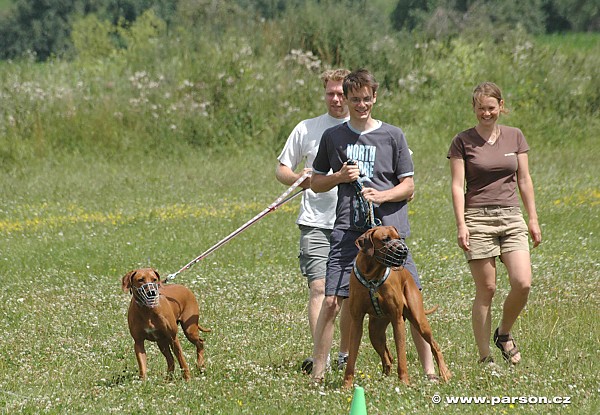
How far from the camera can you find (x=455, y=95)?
26.7 m

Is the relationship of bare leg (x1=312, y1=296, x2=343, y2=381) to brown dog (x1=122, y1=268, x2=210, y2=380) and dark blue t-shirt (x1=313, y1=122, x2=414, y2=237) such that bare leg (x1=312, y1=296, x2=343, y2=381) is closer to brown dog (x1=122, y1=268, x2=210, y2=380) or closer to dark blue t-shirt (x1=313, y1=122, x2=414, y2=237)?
dark blue t-shirt (x1=313, y1=122, x2=414, y2=237)

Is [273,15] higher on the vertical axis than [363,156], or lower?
lower

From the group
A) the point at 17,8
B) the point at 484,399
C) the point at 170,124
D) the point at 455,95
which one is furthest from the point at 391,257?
the point at 17,8

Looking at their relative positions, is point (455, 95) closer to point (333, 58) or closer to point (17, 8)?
point (333, 58)

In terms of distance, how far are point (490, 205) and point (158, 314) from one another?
8.15 feet

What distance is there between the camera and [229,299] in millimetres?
11133

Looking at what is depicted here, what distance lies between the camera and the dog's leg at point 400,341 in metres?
6.70

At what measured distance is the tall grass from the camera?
715cm

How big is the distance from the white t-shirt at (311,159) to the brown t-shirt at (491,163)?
1020 millimetres

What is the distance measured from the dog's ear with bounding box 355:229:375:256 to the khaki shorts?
129cm

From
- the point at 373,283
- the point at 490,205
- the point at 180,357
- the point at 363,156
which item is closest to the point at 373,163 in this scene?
the point at 363,156

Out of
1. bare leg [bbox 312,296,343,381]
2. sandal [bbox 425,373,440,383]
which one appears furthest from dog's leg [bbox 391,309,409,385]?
bare leg [bbox 312,296,343,381]

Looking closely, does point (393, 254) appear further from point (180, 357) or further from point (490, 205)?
point (180, 357)

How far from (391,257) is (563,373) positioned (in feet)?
5.58
